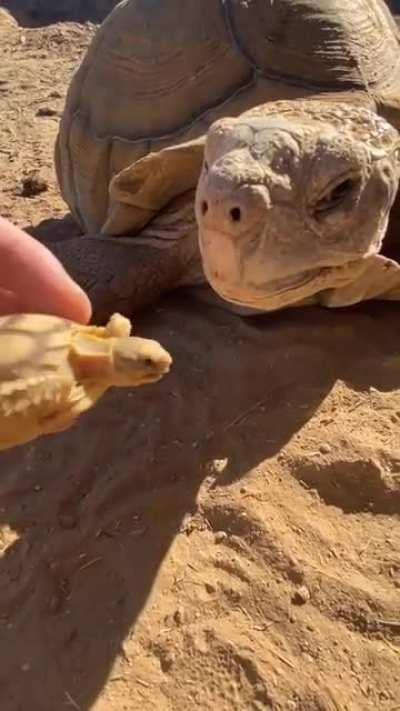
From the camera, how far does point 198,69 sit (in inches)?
116

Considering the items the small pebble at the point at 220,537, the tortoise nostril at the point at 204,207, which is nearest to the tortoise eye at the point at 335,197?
the tortoise nostril at the point at 204,207

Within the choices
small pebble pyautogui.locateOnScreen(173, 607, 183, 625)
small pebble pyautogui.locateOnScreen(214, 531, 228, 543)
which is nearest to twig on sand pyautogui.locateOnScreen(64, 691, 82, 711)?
small pebble pyautogui.locateOnScreen(173, 607, 183, 625)

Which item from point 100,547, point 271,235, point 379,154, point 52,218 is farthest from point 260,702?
point 52,218

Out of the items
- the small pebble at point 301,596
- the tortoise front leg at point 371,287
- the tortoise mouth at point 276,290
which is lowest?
the small pebble at point 301,596

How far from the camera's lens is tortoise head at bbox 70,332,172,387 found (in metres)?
1.73

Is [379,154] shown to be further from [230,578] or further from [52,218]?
[52,218]

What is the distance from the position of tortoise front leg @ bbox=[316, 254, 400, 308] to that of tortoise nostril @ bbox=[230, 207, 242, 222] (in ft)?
1.54

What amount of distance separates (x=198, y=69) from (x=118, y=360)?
4.97 feet

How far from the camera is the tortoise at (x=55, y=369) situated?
5.54 feet

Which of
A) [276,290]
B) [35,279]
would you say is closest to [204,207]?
[276,290]

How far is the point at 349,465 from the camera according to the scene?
2416 mm

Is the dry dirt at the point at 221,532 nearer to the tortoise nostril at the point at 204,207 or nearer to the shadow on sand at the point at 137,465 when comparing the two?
the shadow on sand at the point at 137,465

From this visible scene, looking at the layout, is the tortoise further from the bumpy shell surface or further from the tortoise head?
the bumpy shell surface

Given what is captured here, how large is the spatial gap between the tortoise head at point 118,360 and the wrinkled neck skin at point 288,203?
0.37 metres
